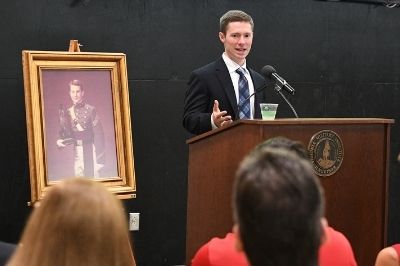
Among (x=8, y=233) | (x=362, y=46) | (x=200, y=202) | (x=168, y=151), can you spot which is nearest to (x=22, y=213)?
(x=8, y=233)

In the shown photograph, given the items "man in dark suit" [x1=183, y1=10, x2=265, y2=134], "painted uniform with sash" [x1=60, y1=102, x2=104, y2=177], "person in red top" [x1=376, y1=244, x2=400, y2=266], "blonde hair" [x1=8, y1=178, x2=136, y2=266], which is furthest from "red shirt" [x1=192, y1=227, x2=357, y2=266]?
"painted uniform with sash" [x1=60, y1=102, x2=104, y2=177]

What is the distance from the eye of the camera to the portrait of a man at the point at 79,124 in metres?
3.55

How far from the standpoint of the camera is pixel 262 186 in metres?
1.10

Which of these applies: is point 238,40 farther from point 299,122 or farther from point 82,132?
point 82,132

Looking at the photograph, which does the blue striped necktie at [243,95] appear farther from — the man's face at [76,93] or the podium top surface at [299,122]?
the man's face at [76,93]

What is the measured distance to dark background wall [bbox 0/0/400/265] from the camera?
3.92m

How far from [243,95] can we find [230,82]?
0.31ft

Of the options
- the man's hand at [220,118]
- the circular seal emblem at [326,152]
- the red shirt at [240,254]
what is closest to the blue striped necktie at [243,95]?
the man's hand at [220,118]

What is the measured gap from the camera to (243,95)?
3354mm

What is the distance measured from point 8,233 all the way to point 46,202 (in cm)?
292

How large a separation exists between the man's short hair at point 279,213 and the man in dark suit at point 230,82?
2.14 meters

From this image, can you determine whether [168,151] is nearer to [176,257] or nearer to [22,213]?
[176,257]

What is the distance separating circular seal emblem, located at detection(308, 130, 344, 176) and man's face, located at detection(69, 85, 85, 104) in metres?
1.53

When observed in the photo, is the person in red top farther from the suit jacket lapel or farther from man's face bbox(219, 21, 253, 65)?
man's face bbox(219, 21, 253, 65)
